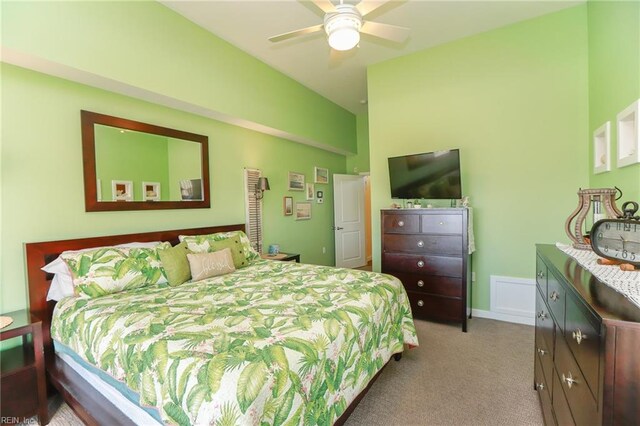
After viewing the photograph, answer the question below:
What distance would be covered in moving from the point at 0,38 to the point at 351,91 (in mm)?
4187

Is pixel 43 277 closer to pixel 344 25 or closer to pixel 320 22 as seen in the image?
pixel 344 25

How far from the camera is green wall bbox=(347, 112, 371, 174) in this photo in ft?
20.4

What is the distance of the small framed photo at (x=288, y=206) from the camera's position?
4.75 m

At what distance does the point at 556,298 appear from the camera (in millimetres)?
1404

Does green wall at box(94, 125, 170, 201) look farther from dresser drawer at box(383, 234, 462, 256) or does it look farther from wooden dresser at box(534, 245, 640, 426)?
wooden dresser at box(534, 245, 640, 426)

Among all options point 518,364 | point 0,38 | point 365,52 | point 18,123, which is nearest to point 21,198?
point 18,123

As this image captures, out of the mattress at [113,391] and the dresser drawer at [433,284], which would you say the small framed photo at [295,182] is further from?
the mattress at [113,391]

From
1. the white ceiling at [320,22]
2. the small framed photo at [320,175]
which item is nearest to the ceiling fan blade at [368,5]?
the white ceiling at [320,22]

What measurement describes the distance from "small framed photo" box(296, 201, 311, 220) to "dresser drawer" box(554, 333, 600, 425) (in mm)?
3983

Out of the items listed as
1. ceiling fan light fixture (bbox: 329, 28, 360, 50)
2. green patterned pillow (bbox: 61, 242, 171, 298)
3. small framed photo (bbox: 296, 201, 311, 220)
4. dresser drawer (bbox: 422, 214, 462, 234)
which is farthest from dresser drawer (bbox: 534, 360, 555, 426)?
small framed photo (bbox: 296, 201, 311, 220)

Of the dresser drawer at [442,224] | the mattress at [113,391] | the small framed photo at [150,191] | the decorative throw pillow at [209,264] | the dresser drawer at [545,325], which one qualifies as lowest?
the mattress at [113,391]

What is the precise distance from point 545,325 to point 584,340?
87 centimetres

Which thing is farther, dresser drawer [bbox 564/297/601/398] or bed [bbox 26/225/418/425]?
bed [bbox 26/225/418/425]

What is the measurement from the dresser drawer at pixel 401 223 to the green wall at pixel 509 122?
32.6 inches
